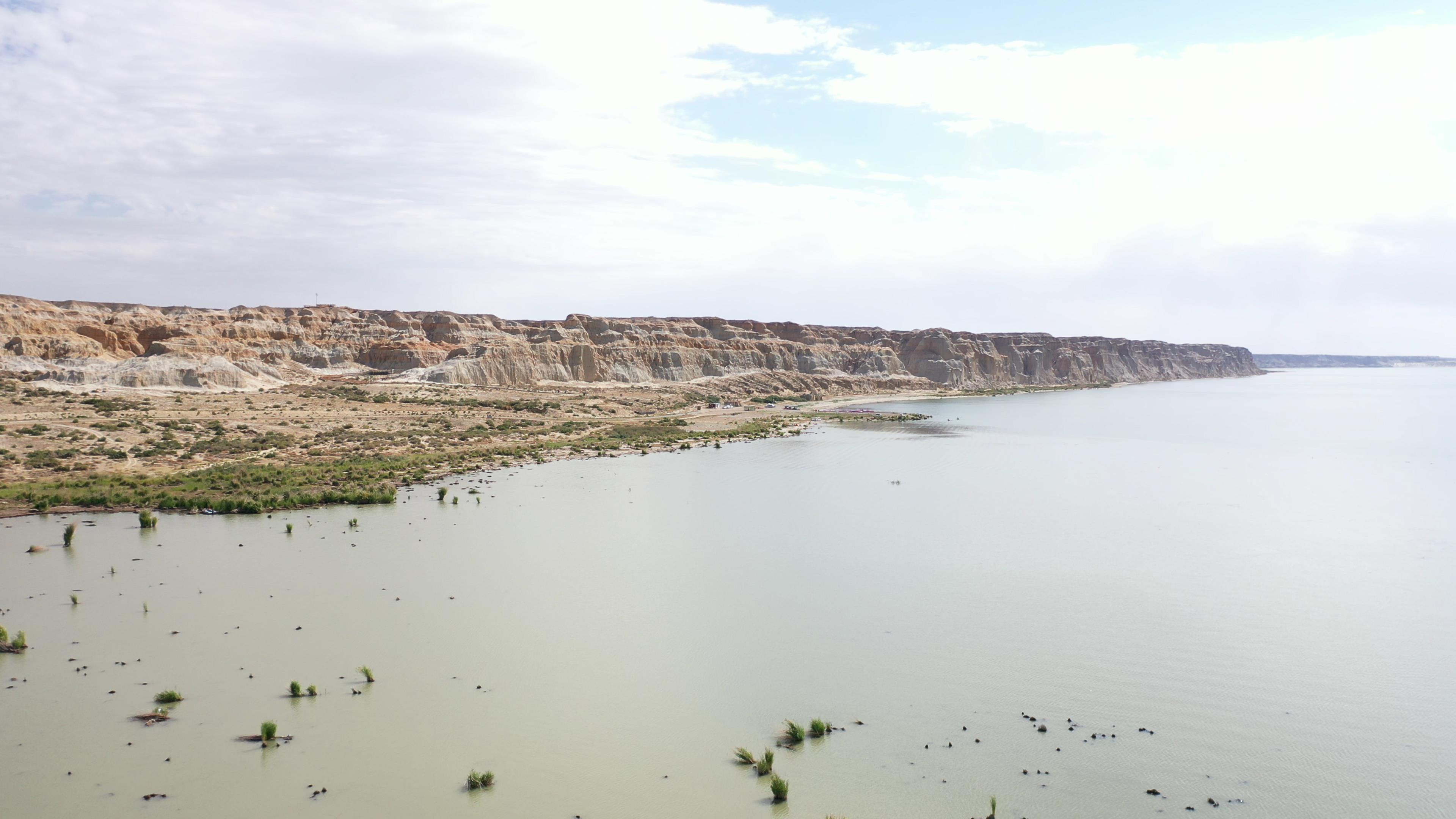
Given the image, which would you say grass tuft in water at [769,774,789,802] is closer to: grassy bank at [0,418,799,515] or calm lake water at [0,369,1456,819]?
calm lake water at [0,369,1456,819]

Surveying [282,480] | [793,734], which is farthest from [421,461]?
[793,734]

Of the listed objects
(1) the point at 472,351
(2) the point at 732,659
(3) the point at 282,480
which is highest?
(1) the point at 472,351

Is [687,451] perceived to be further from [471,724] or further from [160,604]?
[471,724]

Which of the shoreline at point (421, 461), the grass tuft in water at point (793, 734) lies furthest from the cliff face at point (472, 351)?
the grass tuft in water at point (793, 734)

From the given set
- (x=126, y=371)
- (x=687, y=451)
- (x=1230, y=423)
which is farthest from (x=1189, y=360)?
(x=126, y=371)

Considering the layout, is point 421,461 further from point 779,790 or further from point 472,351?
point 472,351

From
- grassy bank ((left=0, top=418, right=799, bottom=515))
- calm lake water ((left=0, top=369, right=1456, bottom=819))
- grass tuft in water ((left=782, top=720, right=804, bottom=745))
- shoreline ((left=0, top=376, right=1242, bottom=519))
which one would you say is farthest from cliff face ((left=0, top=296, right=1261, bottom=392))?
grass tuft in water ((left=782, top=720, right=804, bottom=745))

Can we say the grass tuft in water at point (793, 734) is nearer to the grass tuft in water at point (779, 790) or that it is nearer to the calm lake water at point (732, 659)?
the calm lake water at point (732, 659)
